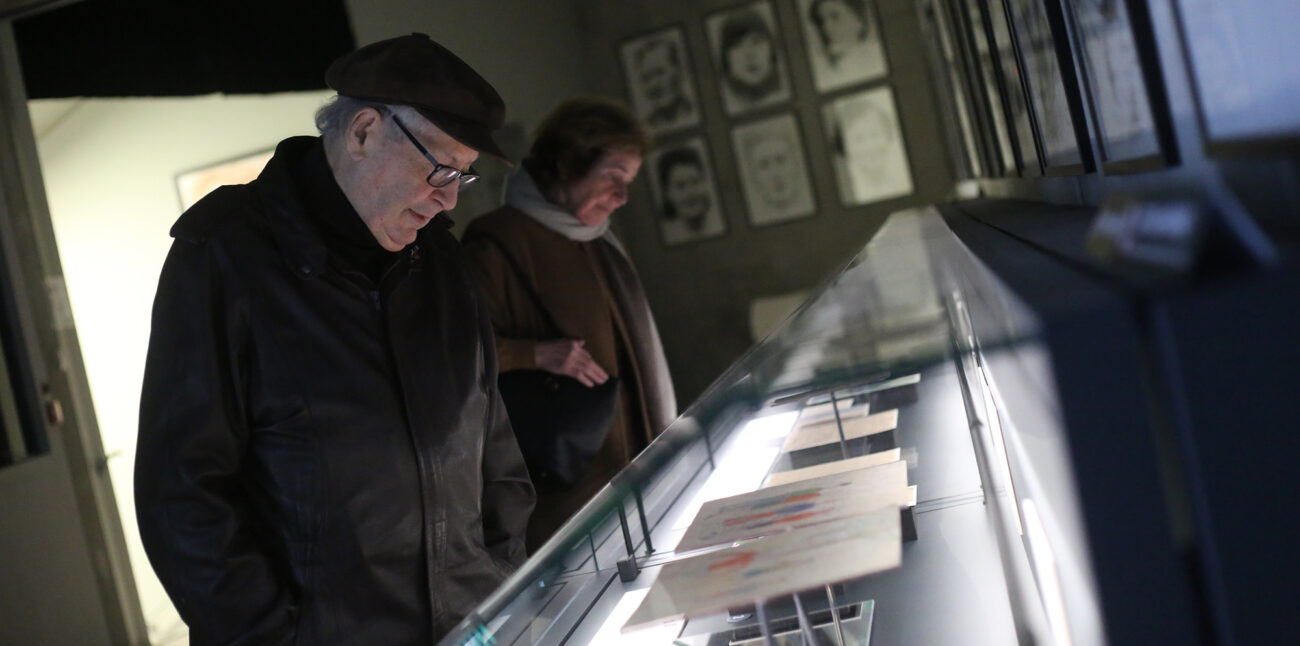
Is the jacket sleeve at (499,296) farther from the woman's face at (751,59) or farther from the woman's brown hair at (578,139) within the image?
the woman's face at (751,59)

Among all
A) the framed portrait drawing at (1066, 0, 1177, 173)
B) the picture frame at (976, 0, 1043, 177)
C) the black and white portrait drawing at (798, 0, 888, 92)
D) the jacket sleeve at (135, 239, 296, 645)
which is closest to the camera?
the framed portrait drawing at (1066, 0, 1177, 173)

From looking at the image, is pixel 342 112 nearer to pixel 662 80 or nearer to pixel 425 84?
pixel 425 84

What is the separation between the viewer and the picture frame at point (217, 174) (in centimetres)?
485

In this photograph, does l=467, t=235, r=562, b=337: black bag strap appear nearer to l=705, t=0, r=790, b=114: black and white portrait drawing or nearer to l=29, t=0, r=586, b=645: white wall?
l=29, t=0, r=586, b=645: white wall

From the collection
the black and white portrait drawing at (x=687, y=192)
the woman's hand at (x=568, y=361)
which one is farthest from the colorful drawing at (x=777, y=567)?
the black and white portrait drawing at (x=687, y=192)

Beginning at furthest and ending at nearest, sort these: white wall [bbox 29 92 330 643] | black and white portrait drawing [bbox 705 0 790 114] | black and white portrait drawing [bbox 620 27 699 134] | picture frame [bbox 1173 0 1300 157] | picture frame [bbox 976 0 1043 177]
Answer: black and white portrait drawing [bbox 620 27 699 134] → black and white portrait drawing [bbox 705 0 790 114] → white wall [bbox 29 92 330 643] → picture frame [bbox 976 0 1043 177] → picture frame [bbox 1173 0 1300 157]

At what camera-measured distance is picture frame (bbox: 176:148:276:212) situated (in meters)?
4.85

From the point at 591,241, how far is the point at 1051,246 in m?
2.44

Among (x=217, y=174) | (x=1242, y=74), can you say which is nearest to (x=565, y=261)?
(x=1242, y=74)

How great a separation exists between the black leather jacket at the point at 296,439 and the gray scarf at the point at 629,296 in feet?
3.69

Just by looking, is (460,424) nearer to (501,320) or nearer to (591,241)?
(501,320)

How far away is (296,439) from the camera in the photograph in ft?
5.32

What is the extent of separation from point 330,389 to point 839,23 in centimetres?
658

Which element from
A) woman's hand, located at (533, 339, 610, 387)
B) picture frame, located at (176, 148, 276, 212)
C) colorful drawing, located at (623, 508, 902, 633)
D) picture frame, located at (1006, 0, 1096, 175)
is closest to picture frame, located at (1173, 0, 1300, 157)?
colorful drawing, located at (623, 508, 902, 633)
